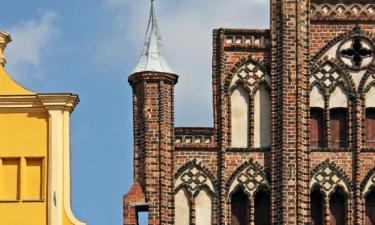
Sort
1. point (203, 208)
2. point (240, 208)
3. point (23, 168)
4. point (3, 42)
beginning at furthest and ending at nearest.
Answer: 1. point (240, 208)
2. point (203, 208)
3. point (3, 42)
4. point (23, 168)

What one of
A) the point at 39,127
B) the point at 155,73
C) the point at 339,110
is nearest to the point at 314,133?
the point at 339,110

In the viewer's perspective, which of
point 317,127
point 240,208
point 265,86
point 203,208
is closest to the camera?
point 203,208

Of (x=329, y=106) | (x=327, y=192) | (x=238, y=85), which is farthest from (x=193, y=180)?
(x=329, y=106)

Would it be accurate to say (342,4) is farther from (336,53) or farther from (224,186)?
(224,186)

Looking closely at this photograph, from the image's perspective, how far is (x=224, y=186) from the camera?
37.6 meters

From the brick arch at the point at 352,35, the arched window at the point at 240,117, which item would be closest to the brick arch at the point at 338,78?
the brick arch at the point at 352,35

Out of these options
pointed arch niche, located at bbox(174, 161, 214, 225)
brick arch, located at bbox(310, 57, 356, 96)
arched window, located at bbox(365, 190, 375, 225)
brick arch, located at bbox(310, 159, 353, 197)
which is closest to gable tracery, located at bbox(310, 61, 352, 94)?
brick arch, located at bbox(310, 57, 356, 96)

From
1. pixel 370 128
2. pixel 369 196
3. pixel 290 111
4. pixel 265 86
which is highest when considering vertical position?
pixel 265 86

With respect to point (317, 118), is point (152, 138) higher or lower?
lower

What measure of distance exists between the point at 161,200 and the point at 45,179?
349cm

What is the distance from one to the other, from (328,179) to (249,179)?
57.8 inches

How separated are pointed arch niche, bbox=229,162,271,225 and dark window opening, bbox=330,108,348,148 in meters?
1.60

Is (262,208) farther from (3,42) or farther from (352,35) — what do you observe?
(3,42)

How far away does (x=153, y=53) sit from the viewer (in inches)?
1517
